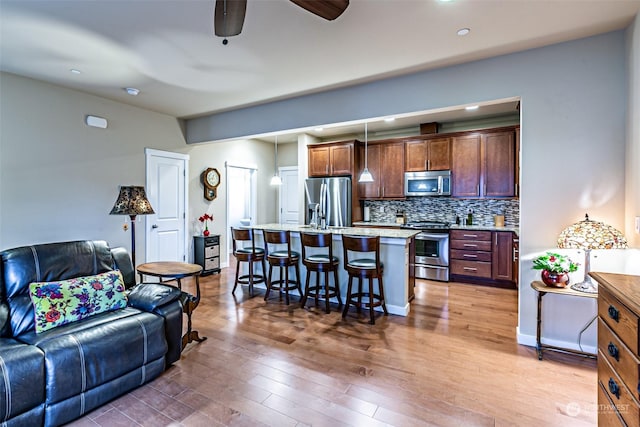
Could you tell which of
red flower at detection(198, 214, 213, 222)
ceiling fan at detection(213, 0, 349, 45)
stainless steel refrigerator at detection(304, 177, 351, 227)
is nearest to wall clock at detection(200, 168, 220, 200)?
red flower at detection(198, 214, 213, 222)

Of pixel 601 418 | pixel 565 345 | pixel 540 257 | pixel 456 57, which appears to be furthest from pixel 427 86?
pixel 601 418

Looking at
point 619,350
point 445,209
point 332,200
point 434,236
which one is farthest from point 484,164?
point 619,350

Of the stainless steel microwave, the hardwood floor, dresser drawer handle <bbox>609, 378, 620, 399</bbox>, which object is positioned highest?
the stainless steel microwave

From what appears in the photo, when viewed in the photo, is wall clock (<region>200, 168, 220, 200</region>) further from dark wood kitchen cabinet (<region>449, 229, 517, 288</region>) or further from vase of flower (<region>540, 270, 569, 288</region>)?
vase of flower (<region>540, 270, 569, 288</region>)

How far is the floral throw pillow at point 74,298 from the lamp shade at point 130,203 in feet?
2.60

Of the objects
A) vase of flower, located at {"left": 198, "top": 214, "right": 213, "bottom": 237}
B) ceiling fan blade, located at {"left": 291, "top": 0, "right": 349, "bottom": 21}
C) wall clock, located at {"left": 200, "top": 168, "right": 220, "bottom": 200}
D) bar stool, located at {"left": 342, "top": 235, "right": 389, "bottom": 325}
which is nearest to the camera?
ceiling fan blade, located at {"left": 291, "top": 0, "right": 349, "bottom": 21}

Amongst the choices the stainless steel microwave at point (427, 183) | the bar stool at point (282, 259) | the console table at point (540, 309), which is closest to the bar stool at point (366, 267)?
the bar stool at point (282, 259)

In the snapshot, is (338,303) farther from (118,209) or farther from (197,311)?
(118,209)

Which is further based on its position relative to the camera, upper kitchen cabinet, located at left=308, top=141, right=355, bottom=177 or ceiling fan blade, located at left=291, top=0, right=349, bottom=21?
upper kitchen cabinet, located at left=308, top=141, right=355, bottom=177

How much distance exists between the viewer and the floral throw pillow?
2090mm

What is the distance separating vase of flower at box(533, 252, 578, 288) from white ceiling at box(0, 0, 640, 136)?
6.12 ft

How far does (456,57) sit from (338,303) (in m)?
2.99

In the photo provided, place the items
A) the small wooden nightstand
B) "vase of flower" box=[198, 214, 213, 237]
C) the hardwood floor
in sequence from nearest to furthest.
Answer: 1. the hardwood floor
2. the small wooden nightstand
3. "vase of flower" box=[198, 214, 213, 237]

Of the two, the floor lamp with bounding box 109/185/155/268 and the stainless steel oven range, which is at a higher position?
the floor lamp with bounding box 109/185/155/268
